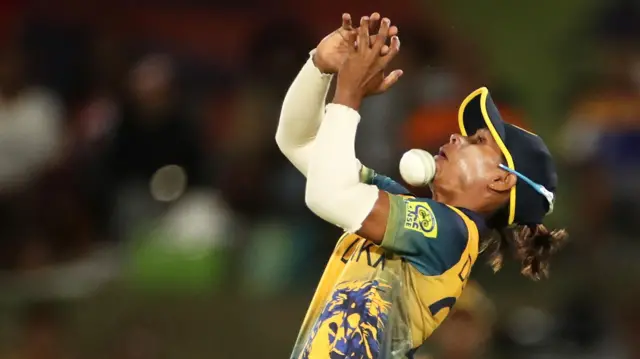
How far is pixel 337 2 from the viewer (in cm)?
527

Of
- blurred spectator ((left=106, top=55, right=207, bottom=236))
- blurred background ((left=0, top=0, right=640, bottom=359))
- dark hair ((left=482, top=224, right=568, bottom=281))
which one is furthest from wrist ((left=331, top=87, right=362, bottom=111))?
blurred spectator ((left=106, top=55, right=207, bottom=236))

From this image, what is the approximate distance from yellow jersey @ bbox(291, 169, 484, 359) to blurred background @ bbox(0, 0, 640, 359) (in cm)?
176

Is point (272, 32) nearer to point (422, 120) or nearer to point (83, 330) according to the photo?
point (422, 120)

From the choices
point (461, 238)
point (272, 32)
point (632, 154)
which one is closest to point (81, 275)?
point (272, 32)

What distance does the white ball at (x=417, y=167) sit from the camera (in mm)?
2453

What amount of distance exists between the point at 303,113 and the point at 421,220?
43 centimetres

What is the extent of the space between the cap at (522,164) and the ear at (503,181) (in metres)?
0.01

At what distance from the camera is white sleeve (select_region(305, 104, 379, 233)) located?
2289 millimetres

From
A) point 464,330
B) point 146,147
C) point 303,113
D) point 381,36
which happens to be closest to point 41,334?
point 146,147

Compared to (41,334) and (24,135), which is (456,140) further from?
(24,135)

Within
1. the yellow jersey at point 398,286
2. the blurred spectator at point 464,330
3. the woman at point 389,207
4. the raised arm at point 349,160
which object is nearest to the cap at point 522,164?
the woman at point 389,207

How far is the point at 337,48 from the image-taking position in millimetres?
2434

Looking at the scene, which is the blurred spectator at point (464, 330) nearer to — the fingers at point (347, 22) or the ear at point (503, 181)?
the ear at point (503, 181)

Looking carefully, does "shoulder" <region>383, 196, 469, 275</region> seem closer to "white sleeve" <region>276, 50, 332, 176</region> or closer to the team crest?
the team crest
